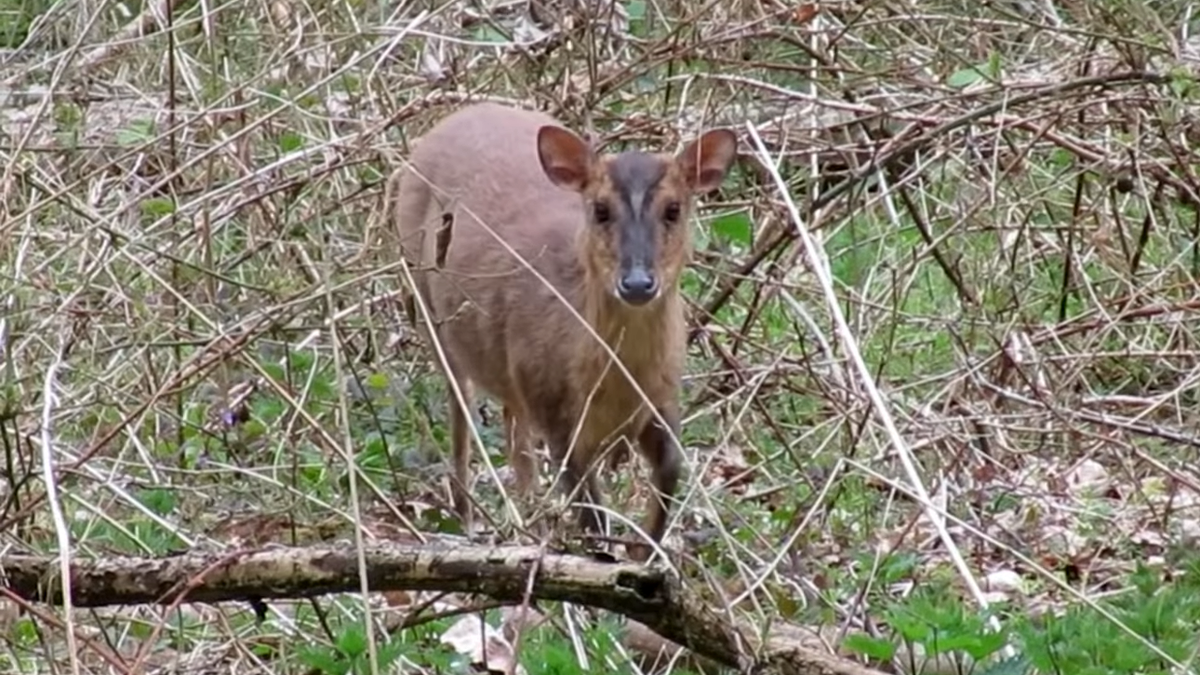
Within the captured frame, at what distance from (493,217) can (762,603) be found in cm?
173

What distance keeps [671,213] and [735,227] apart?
4.09 feet

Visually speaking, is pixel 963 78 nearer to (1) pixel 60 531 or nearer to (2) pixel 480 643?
(2) pixel 480 643

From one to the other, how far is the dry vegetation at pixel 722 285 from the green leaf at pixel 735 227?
0.02m

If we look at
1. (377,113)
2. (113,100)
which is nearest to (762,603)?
(377,113)

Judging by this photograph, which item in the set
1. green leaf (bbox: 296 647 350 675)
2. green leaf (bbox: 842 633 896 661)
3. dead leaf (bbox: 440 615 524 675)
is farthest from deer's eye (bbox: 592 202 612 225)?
green leaf (bbox: 842 633 896 661)

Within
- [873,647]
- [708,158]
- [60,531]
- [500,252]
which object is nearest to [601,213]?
[708,158]

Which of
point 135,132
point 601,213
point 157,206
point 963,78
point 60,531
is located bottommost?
point 135,132

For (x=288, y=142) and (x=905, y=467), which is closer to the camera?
(x=905, y=467)

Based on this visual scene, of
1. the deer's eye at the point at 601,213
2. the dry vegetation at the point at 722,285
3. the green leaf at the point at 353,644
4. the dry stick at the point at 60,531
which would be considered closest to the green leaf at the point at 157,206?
the dry vegetation at the point at 722,285

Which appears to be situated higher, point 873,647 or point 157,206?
point 873,647

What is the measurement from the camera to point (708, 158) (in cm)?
584

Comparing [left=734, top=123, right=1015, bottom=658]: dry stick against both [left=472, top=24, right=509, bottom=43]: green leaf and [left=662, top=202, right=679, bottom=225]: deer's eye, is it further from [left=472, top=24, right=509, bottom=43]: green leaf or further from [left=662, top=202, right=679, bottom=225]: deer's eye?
[left=472, top=24, right=509, bottom=43]: green leaf

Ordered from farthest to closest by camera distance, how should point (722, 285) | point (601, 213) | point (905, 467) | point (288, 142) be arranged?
point (288, 142), point (722, 285), point (601, 213), point (905, 467)

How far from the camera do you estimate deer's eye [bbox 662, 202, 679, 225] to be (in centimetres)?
571
